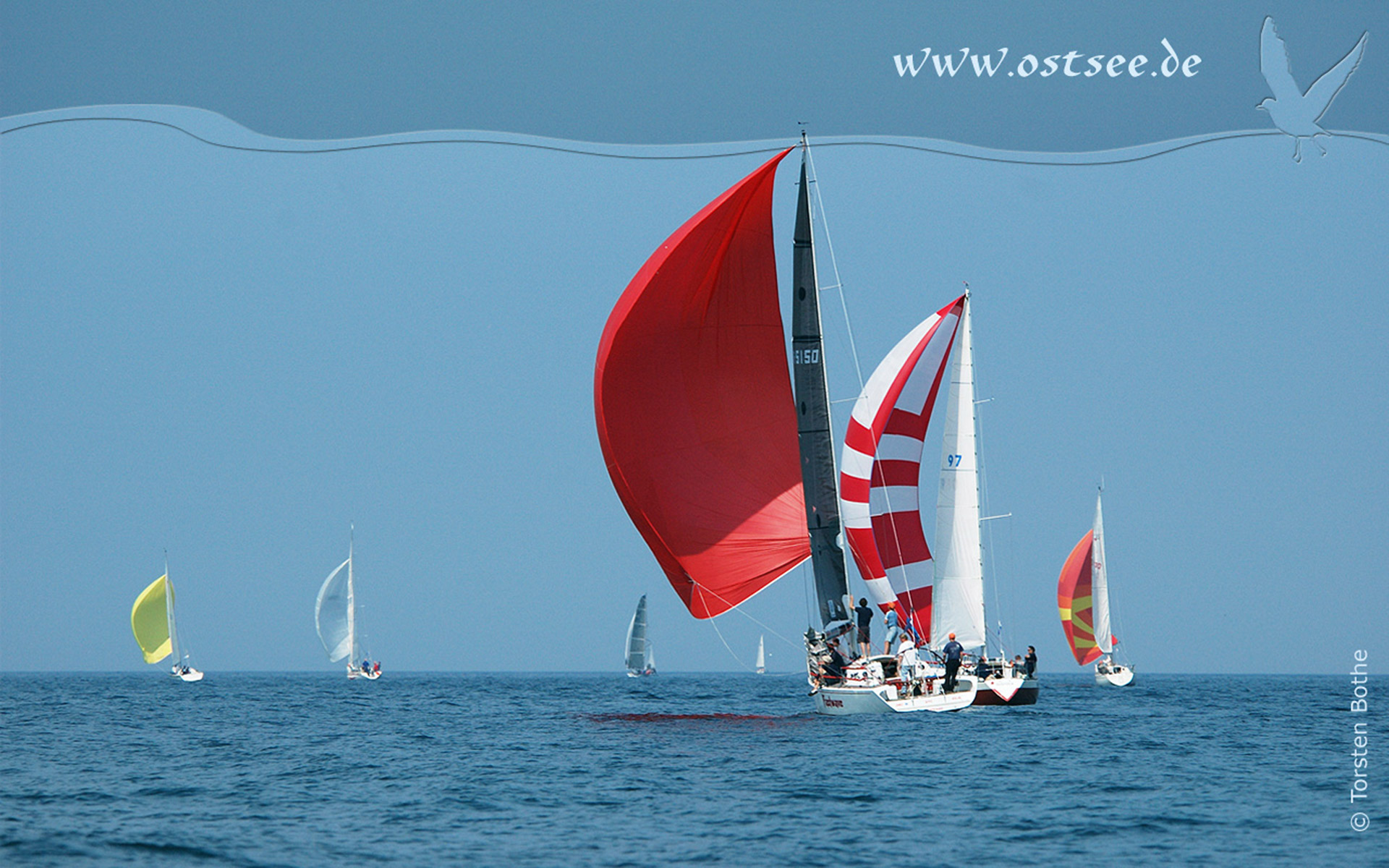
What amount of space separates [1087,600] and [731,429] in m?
31.5

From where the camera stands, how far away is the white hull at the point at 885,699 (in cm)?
2362

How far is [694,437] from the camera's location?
23062 mm

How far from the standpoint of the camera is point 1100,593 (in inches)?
2004

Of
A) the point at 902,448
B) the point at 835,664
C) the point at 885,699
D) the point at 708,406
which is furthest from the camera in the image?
the point at 902,448

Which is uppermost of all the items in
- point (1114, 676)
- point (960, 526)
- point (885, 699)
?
point (960, 526)

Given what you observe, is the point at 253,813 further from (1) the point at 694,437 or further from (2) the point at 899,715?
(2) the point at 899,715

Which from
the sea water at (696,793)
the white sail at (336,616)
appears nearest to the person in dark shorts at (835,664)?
the sea water at (696,793)

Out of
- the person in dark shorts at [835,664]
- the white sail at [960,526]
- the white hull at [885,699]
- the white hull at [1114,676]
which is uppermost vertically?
the white sail at [960,526]

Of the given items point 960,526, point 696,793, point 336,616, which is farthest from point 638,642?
point 696,793

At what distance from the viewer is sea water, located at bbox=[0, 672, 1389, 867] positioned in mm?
12133

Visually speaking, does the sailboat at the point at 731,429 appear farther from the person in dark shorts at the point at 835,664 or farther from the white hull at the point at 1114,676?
the white hull at the point at 1114,676

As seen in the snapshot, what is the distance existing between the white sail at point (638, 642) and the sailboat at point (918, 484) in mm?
44427

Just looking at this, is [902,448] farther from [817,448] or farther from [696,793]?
[696,793]

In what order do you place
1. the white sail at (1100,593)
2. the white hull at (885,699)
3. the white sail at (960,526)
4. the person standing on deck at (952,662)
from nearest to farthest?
the white hull at (885,699) < the person standing on deck at (952,662) < the white sail at (960,526) < the white sail at (1100,593)
